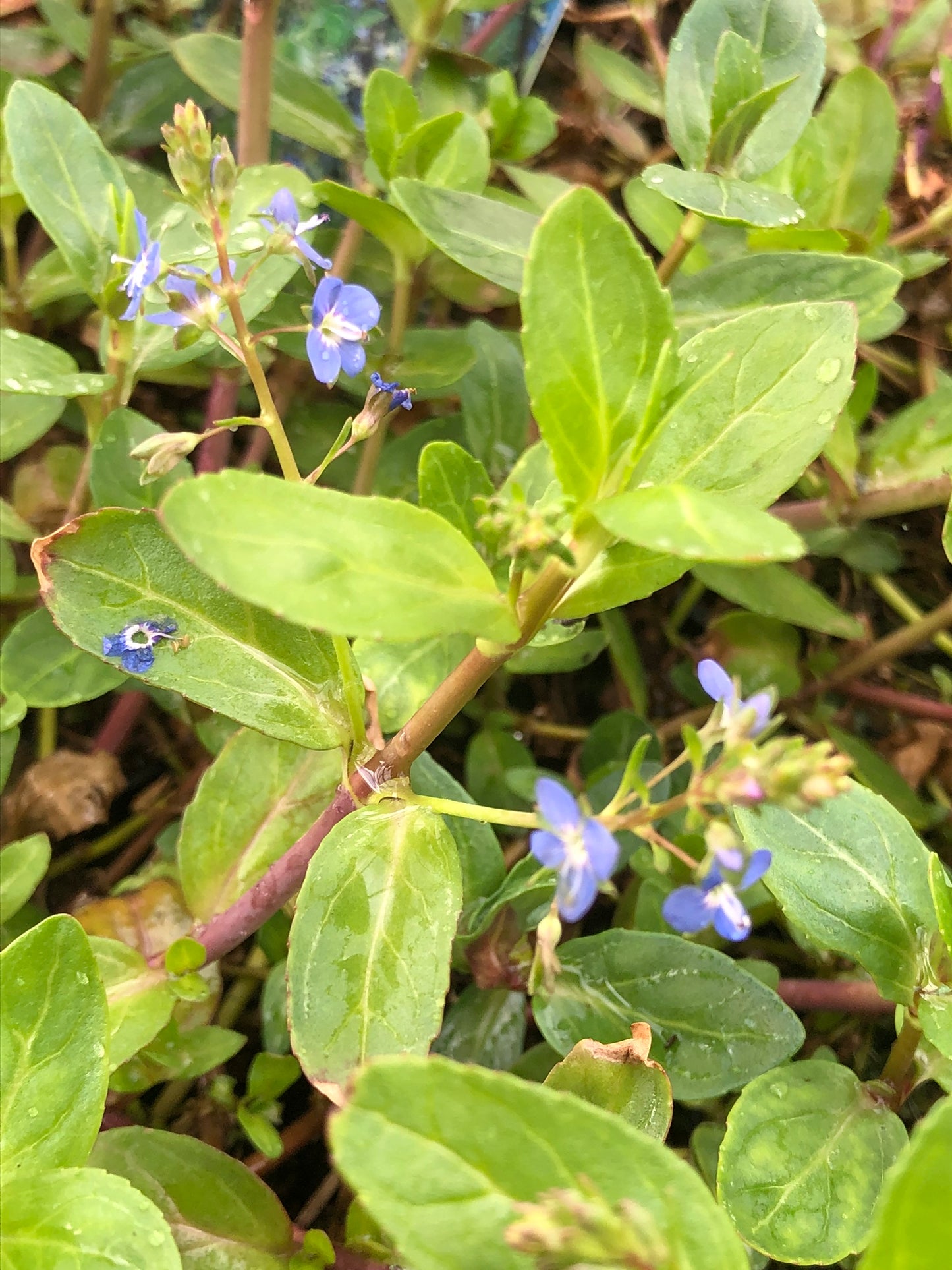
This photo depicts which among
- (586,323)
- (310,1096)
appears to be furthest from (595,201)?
(310,1096)

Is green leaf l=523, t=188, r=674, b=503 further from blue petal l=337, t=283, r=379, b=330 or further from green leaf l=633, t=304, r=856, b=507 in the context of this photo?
blue petal l=337, t=283, r=379, b=330

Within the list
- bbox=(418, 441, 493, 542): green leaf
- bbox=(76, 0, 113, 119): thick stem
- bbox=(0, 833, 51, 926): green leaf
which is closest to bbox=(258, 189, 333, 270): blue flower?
A: bbox=(418, 441, 493, 542): green leaf

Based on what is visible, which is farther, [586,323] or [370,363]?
[370,363]

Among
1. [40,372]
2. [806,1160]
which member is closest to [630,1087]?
[806,1160]

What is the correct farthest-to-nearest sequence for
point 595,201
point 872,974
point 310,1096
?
point 310,1096
point 872,974
point 595,201

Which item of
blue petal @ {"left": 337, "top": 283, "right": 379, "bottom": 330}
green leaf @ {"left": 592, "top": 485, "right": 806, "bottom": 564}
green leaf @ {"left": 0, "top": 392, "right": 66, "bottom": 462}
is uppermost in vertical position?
green leaf @ {"left": 592, "top": 485, "right": 806, "bottom": 564}

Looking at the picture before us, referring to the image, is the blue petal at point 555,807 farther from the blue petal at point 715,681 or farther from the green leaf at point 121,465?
the green leaf at point 121,465

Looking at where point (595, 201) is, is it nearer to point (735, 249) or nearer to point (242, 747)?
point (242, 747)
